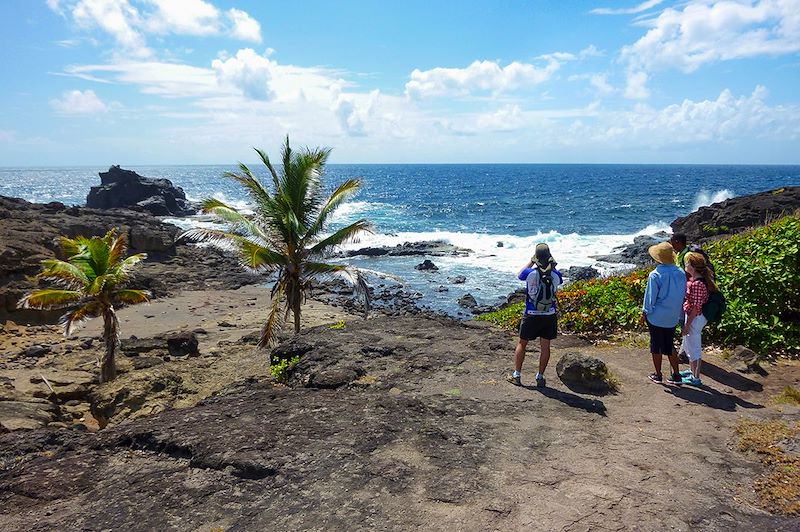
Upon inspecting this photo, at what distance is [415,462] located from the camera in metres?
5.30

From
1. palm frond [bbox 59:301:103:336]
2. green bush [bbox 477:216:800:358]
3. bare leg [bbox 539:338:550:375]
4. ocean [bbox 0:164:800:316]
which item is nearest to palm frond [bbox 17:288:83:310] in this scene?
palm frond [bbox 59:301:103:336]

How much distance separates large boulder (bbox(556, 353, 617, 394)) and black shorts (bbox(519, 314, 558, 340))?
0.58m

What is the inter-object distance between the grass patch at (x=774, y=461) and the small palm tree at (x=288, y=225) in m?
9.23

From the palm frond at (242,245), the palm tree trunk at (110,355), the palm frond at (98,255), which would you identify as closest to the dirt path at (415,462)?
the palm frond at (242,245)

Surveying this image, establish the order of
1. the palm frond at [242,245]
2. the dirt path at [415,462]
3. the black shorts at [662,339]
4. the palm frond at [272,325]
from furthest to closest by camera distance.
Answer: the palm frond at [272,325] < the palm frond at [242,245] < the black shorts at [662,339] < the dirt path at [415,462]

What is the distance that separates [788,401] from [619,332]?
375 cm

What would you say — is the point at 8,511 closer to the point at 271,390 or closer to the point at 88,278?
the point at 271,390

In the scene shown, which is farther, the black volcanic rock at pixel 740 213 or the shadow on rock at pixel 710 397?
the black volcanic rock at pixel 740 213

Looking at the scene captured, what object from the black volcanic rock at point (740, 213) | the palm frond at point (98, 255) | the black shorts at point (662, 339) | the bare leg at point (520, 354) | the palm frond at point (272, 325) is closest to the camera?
the black shorts at point (662, 339)

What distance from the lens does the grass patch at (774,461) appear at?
4.48 meters

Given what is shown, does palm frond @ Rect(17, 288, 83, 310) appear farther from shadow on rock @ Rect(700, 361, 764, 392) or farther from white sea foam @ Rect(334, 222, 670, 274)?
white sea foam @ Rect(334, 222, 670, 274)

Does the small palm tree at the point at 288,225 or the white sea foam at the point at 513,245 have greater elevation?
the small palm tree at the point at 288,225

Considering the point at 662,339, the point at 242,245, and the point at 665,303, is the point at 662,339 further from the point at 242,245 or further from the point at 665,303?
the point at 242,245

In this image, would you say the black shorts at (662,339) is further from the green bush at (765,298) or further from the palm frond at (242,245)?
the palm frond at (242,245)
